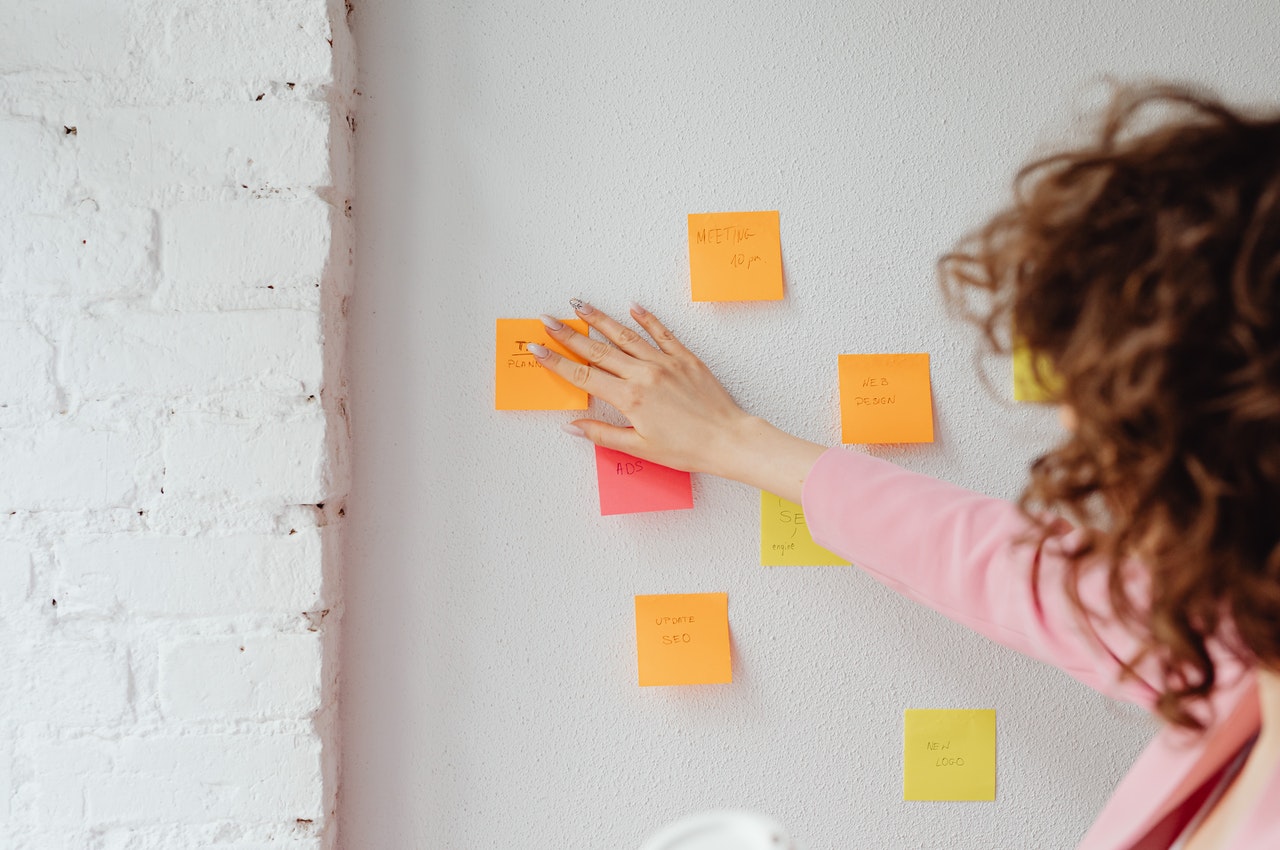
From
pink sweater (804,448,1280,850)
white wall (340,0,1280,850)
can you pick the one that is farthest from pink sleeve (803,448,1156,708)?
white wall (340,0,1280,850)

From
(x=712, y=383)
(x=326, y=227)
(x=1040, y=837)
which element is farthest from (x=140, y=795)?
(x=1040, y=837)

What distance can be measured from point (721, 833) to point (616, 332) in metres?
0.50

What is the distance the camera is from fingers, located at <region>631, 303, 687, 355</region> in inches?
34.3

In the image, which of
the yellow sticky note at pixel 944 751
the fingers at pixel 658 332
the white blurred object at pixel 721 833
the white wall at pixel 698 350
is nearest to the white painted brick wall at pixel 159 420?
the white wall at pixel 698 350

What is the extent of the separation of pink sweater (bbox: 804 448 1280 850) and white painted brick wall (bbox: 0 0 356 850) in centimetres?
53

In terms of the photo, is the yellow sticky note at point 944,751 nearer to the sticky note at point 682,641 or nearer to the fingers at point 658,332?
the sticky note at point 682,641

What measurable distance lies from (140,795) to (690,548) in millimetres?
596

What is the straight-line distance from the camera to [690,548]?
35.7 inches

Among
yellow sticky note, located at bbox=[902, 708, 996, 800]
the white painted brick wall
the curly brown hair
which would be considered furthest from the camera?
yellow sticky note, located at bbox=[902, 708, 996, 800]

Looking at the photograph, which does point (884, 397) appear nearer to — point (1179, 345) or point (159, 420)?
point (1179, 345)

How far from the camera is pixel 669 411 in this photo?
838mm

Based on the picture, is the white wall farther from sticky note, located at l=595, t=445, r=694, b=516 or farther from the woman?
the woman

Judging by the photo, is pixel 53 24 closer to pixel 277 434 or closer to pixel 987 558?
pixel 277 434

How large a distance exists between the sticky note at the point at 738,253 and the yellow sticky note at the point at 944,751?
0.49 m
